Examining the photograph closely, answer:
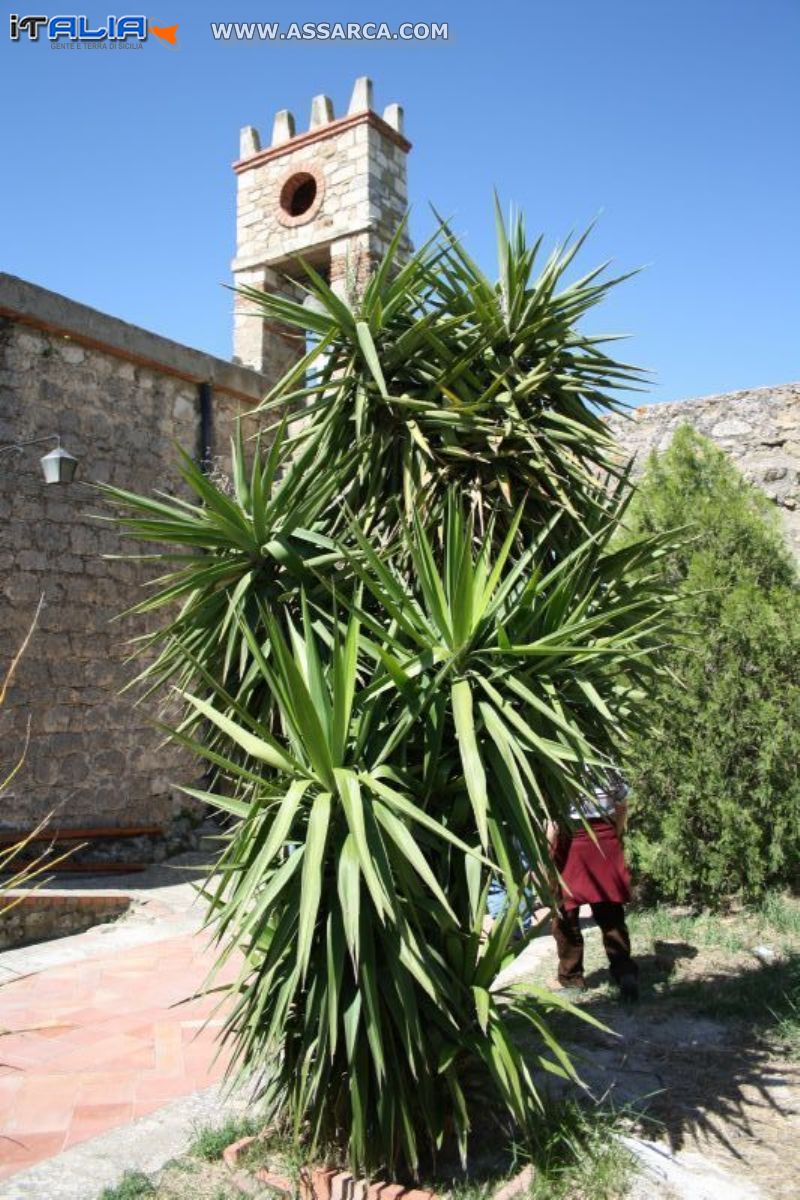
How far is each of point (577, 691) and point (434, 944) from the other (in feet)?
2.87

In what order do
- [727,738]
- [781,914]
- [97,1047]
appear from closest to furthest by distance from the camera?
[97,1047]
[781,914]
[727,738]

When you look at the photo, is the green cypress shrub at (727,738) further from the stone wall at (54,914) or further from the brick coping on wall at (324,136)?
the brick coping on wall at (324,136)

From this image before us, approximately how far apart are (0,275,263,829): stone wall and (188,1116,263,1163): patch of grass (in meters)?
4.72

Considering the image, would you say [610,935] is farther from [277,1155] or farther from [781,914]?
[277,1155]

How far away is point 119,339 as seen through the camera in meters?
8.52

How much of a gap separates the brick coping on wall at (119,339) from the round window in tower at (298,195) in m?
3.76

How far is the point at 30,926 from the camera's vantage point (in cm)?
609

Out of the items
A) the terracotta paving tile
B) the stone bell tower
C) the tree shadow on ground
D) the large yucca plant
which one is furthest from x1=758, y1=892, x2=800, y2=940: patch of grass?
the stone bell tower

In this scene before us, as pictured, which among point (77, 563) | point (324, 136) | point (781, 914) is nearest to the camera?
point (781, 914)

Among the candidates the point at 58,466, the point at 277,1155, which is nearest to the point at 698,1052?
the point at 277,1155

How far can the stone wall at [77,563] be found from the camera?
758 centimetres

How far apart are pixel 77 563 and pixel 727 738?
17.4ft

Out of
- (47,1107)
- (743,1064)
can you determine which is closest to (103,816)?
(47,1107)

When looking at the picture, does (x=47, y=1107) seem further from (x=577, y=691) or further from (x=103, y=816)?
(x=103, y=816)
